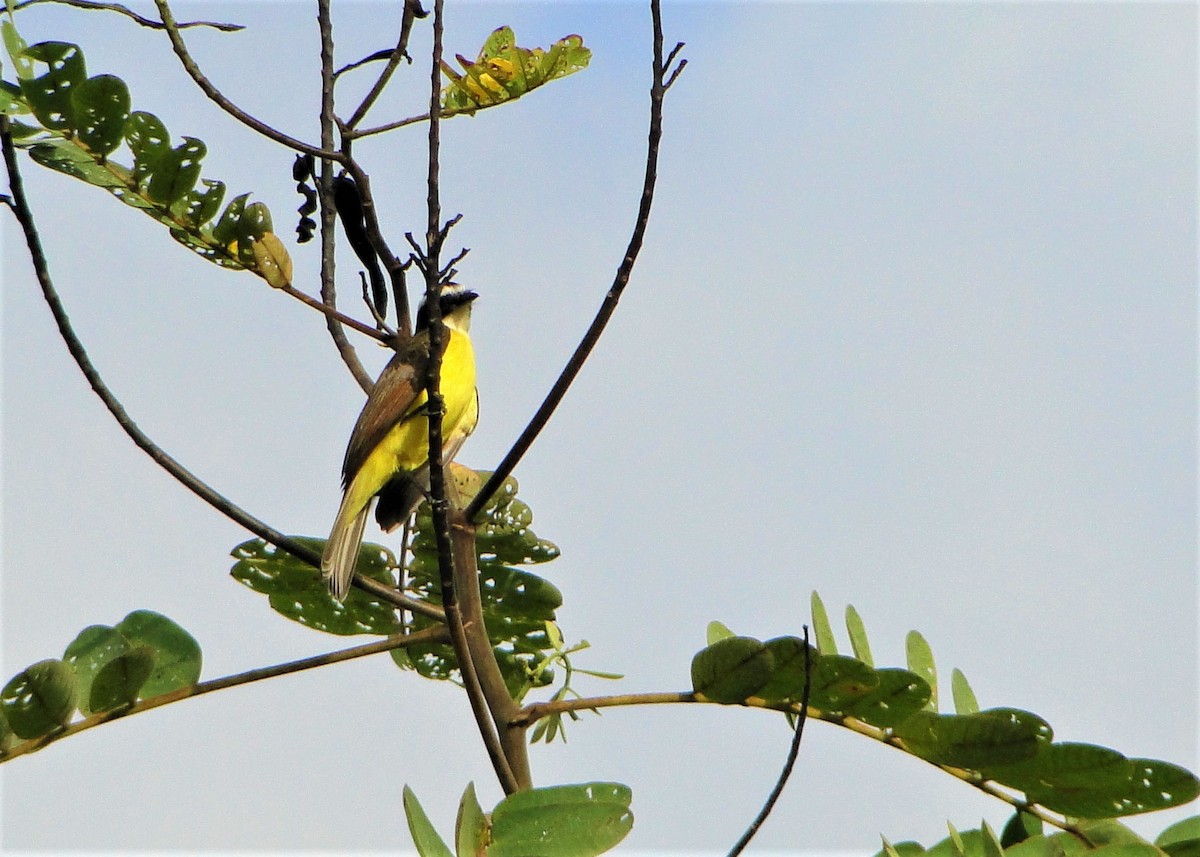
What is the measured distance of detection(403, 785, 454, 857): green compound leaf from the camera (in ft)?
6.32

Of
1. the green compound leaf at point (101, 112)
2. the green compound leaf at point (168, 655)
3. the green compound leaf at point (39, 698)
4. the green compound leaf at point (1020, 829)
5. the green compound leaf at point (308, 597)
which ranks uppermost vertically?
the green compound leaf at point (101, 112)

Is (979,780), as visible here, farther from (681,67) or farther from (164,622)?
(164,622)

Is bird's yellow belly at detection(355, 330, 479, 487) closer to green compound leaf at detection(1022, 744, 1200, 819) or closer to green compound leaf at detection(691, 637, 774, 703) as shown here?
green compound leaf at detection(691, 637, 774, 703)

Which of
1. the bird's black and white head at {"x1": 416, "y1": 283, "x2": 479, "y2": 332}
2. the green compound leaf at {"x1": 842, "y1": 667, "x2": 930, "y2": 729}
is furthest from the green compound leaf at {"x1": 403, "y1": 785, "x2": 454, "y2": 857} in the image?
the bird's black and white head at {"x1": 416, "y1": 283, "x2": 479, "y2": 332}

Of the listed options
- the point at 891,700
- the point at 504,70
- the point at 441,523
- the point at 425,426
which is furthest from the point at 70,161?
the point at 425,426

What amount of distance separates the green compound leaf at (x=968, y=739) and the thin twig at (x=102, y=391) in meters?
0.91

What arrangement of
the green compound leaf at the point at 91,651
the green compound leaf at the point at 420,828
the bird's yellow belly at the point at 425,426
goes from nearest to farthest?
the green compound leaf at the point at 420,828
the green compound leaf at the point at 91,651
the bird's yellow belly at the point at 425,426

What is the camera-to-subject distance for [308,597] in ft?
10.5

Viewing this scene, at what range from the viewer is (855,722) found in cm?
244

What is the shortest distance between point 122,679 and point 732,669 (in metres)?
1.09

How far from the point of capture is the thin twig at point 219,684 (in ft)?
7.86

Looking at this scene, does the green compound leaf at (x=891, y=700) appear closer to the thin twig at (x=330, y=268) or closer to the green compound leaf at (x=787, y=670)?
the green compound leaf at (x=787, y=670)

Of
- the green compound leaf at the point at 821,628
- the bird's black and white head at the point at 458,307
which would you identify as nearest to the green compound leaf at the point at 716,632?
the green compound leaf at the point at 821,628

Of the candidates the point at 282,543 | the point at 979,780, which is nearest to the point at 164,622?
the point at 282,543
